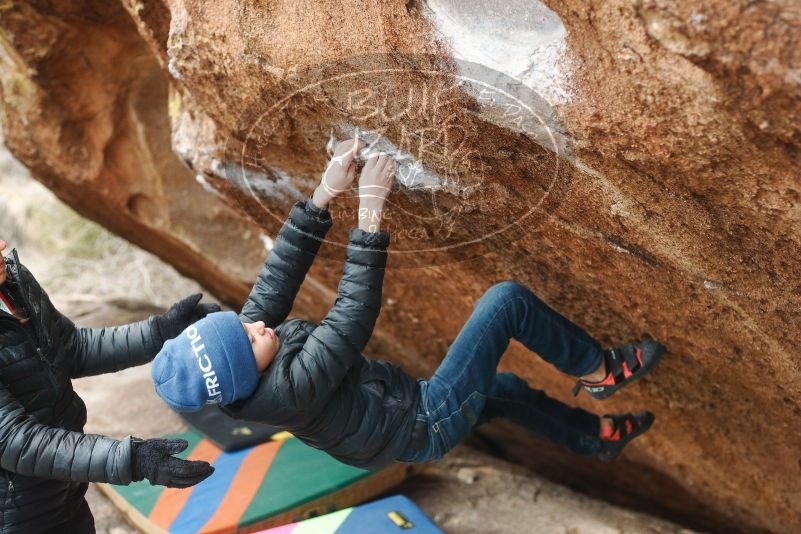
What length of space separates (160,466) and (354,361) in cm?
55

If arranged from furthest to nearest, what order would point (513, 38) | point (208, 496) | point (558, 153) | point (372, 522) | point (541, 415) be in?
1. point (208, 496)
2. point (541, 415)
3. point (372, 522)
4. point (558, 153)
5. point (513, 38)

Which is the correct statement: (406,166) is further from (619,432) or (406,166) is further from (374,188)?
(619,432)

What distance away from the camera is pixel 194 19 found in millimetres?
2291

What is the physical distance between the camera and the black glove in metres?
1.84

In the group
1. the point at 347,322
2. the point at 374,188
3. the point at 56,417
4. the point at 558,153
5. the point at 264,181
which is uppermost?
the point at 558,153

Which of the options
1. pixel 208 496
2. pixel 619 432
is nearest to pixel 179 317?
pixel 208 496

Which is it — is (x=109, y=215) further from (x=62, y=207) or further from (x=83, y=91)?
(x=62, y=207)

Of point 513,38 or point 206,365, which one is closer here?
point 513,38

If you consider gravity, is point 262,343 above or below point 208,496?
above

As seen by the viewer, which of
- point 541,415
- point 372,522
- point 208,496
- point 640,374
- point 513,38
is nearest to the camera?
point 513,38

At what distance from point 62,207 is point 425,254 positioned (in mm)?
6076

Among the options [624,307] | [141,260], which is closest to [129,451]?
[624,307]

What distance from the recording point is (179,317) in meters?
2.32

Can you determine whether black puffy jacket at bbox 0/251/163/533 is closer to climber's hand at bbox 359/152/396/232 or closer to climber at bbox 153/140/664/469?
climber at bbox 153/140/664/469
